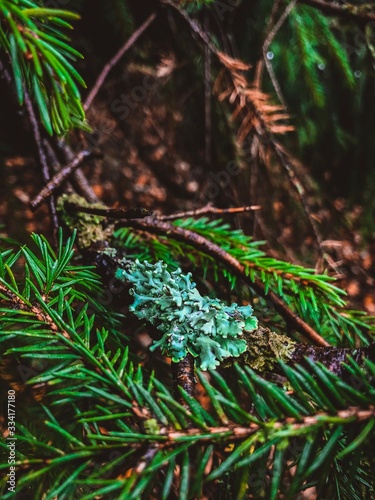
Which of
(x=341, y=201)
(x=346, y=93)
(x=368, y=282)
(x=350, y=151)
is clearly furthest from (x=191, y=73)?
(x=368, y=282)

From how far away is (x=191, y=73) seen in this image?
1915 millimetres

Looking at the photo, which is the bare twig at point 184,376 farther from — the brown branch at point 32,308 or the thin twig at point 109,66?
the thin twig at point 109,66

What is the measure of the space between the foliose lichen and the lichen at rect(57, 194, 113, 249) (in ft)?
0.55

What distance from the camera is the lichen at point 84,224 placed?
0.83 m

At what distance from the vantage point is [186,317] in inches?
24.9

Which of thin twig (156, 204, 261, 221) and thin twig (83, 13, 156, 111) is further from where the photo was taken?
thin twig (83, 13, 156, 111)

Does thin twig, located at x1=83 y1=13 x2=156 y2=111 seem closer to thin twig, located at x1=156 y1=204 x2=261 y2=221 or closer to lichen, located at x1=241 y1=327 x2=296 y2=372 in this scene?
thin twig, located at x1=156 y1=204 x2=261 y2=221

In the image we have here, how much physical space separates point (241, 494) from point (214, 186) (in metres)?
1.61

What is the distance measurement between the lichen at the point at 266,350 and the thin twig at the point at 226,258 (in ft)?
0.48

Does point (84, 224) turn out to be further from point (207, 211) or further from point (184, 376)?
point (184, 376)

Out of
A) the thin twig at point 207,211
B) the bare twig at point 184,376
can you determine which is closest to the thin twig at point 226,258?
the thin twig at point 207,211

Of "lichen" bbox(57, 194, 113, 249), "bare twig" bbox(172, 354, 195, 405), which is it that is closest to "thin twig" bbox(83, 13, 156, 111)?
"lichen" bbox(57, 194, 113, 249)

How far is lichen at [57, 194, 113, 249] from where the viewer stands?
32.6 inches

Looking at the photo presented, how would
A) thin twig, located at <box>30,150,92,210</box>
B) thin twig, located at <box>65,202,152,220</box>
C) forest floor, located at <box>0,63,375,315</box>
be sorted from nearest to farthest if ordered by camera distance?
thin twig, located at <box>65,202,152,220</box> < thin twig, located at <box>30,150,92,210</box> < forest floor, located at <box>0,63,375,315</box>
